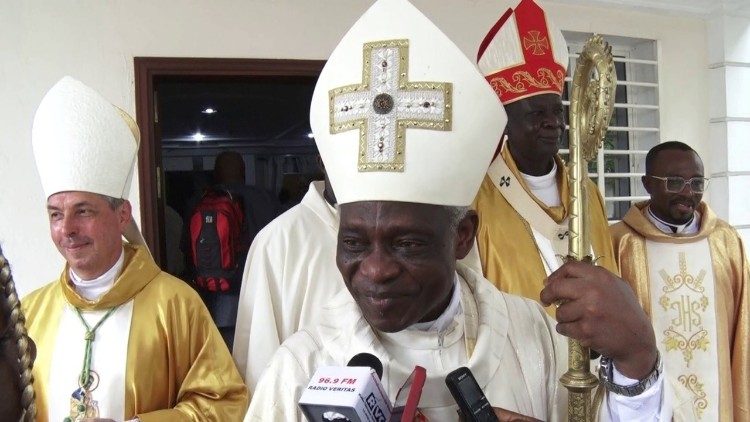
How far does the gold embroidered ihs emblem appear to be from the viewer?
321cm

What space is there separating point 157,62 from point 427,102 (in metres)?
2.70

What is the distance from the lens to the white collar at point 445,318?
135 centimetres

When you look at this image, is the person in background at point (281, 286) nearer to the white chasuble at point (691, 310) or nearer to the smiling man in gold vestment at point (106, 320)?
the smiling man in gold vestment at point (106, 320)

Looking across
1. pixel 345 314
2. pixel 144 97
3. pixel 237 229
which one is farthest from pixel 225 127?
pixel 345 314

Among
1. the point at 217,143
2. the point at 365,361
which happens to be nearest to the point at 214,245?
the point at 365,361

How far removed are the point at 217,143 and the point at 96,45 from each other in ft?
25.5

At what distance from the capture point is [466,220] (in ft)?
4.40

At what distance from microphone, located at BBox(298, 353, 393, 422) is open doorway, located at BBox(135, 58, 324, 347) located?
2.97 metres

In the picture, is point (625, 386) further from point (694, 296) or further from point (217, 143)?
point (217, 143)

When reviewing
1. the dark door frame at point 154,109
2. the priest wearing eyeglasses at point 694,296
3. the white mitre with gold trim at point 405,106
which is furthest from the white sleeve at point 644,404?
the dark door frame at point 154,109

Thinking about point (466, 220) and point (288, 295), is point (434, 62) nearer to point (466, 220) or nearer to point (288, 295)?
point (466, 220)

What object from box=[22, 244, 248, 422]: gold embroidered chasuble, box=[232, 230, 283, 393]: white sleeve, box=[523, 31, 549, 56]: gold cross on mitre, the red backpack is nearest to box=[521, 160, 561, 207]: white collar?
box=[523, 31, 549, 56]: gold cross on mitre

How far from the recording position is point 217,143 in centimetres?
1117

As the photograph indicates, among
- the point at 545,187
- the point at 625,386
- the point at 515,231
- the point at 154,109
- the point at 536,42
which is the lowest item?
the point at 625,386
